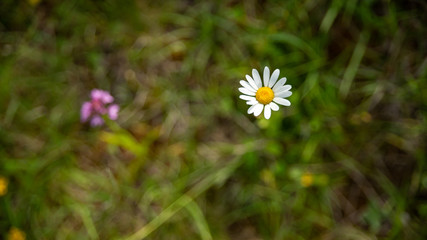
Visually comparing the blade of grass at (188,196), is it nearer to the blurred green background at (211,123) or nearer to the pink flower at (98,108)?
the blurred green background at (211,123)

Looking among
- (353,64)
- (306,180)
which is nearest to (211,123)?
(306,180)

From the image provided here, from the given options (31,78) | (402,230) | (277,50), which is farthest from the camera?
(31,78)

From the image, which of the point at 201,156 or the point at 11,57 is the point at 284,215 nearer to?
the point at 201,156

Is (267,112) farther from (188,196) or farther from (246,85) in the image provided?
(188,196)

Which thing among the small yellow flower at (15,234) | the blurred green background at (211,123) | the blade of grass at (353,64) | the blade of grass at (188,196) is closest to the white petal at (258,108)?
the blurred green background at (211,123)

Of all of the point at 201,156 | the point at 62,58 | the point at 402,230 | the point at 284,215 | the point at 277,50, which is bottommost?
the point at 402,230

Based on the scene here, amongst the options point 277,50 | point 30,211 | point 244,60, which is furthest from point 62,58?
point 277,50
